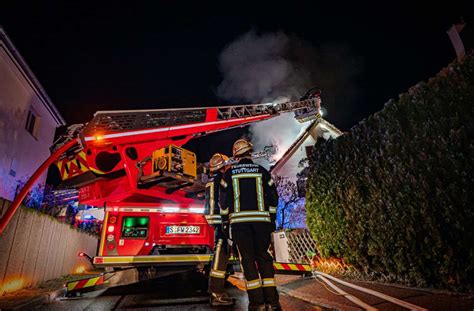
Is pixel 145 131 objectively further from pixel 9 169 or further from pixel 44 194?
pixel 9 169

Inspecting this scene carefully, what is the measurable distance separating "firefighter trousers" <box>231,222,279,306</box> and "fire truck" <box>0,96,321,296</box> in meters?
2.56

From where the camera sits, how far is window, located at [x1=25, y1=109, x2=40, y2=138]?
40.8 ft

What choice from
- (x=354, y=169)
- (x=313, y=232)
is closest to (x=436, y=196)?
(x=354, y=169)

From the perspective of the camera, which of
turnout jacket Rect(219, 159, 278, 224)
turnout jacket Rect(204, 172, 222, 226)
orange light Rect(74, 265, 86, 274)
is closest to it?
turnout jacket Rect(219, 159, 278, 224)

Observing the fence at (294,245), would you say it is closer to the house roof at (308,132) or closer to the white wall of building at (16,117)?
the white wall of building at (16,117)

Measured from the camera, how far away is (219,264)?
172 inches

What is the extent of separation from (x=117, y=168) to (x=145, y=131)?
987 millimetres

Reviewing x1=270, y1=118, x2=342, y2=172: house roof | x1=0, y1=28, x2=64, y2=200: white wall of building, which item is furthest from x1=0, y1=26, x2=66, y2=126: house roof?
x1=270, y1=118, x2=342, y2=172: house roof

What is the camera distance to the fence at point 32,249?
505 cm

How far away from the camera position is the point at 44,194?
10.1 m

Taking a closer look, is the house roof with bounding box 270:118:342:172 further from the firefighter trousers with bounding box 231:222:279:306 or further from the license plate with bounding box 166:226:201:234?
the firefighter trousers with bounding box 231:222:279:306

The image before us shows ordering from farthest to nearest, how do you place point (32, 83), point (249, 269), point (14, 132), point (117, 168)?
point (32, 83) < point (14, 132) < point (117, 168) < point (249, 269)

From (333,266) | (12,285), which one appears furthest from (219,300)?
(12,285)

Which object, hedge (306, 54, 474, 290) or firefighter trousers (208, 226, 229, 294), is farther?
firefighter trousers (208, 226, 229, 294)
